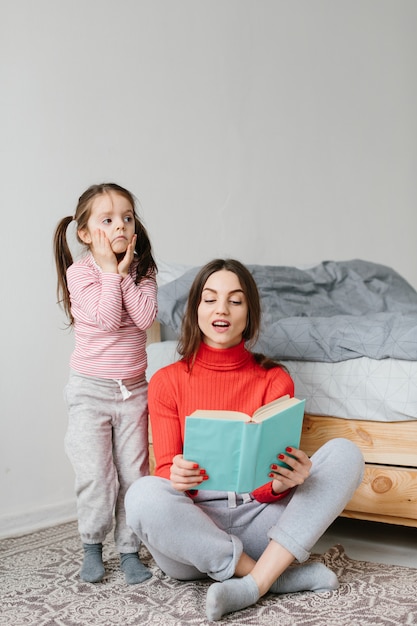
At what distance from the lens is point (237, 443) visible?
3.83 ft

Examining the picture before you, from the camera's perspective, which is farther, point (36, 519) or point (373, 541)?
point (36, 519)

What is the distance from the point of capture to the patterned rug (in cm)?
121

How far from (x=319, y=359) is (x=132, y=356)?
0.45 meters

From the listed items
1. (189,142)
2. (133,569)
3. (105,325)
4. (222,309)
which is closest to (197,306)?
(222,309)

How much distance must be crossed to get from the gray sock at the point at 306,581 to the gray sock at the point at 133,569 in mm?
268

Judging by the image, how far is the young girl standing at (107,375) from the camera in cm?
148

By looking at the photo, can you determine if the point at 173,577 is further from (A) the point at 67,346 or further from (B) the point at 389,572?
(A) the point at 67,346

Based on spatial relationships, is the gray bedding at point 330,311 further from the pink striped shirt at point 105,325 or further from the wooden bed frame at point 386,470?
the pink striped shirt at point 105,325

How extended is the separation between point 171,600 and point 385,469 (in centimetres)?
56

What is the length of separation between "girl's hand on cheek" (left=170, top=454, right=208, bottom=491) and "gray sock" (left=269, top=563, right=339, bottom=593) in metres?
0.27

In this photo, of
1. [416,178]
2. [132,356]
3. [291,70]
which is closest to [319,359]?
[132,356]

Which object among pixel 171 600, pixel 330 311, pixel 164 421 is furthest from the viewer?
pixel 330 311

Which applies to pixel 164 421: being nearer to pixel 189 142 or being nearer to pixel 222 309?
pixel 222 309

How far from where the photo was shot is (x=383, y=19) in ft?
11.5
